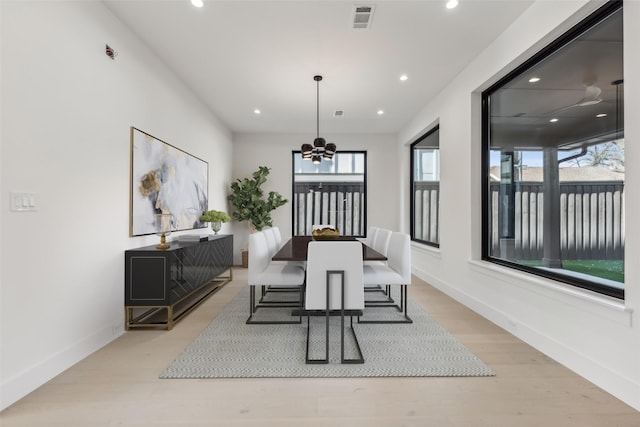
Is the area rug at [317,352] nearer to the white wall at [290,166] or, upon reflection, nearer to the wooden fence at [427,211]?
the wooden fence at [427,211]

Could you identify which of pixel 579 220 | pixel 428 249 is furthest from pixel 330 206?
pixel 579 220

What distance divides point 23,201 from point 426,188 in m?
5.05

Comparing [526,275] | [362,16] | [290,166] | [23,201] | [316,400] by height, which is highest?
[362,16]

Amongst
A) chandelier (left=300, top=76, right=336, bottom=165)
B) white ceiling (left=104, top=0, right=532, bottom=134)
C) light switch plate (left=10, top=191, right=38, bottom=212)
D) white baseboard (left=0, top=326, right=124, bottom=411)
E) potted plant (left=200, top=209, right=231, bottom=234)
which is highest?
white ceiling (left=104, top=0, right=532, bottom=134)

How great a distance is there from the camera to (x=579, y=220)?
88.2 inches

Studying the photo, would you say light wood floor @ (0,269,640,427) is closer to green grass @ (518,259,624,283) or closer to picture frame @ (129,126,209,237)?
green grass @ (518,259,624,283)

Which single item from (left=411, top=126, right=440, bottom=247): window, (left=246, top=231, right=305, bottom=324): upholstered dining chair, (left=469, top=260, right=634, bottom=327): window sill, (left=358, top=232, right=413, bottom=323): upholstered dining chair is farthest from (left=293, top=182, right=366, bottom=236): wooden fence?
(left=469, top=260, right=634, bottom=327): window sill

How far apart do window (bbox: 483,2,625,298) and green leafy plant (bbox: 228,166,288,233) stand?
4095mm

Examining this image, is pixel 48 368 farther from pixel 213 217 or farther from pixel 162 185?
pixel 213 217

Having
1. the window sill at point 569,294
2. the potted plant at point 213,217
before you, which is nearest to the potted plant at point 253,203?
the potted plant at point 213,217

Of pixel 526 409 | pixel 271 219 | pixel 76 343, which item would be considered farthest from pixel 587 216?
pixel 271 219

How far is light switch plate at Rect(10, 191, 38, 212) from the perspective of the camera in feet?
5.85

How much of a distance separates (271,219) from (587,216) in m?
5.16

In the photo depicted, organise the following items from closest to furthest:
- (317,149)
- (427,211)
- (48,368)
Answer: (48,368), (317,149), (427,211)
